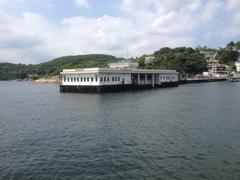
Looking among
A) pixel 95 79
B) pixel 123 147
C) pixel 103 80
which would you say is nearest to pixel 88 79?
pixel 95 79

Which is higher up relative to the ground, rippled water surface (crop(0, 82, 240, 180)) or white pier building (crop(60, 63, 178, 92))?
white pier building (crop(60, 63, 178, 92))

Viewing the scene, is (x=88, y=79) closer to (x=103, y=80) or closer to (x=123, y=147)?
(x=103, y=80)

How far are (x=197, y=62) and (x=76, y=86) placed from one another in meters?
98.4

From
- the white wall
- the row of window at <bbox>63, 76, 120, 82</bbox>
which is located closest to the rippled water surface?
the white wall

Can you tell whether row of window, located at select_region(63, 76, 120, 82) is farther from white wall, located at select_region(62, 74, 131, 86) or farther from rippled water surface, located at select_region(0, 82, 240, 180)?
rippled water surface, located at select_region(0, 82, 240, 180)

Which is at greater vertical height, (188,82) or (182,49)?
(182,49)

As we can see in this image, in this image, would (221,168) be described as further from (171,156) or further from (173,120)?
(173,120)

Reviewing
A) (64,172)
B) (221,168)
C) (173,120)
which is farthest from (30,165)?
(173,120)

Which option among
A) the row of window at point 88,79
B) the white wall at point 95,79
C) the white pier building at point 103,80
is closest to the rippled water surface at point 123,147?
the white pier building at point 103,80

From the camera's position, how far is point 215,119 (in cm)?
3020

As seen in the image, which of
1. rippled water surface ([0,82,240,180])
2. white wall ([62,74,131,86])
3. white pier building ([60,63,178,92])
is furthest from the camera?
white wall ([62,74,131,86])

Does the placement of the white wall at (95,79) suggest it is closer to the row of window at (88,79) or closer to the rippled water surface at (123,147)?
the row of window at (88,79)

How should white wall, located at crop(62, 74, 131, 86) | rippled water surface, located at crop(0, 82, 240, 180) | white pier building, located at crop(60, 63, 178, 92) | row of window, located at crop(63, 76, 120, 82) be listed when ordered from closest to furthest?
rippled water surface, located at crop(0, 82, 240, 180)
white pier building, located at crop(60, 63, 178, 92)
white wall, located at crop(62, 74, 131, 86)
row of window, located at crop(63, 76, 120, 82)

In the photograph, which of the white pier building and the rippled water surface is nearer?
the rippled water surface
